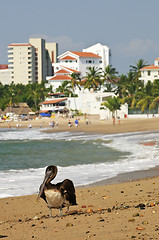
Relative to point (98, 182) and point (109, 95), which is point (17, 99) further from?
point (98, 182)

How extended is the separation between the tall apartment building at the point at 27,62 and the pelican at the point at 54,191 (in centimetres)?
13897

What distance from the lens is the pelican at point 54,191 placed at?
22.4ft

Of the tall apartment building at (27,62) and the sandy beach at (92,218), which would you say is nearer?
the sandy beach at (92,218)

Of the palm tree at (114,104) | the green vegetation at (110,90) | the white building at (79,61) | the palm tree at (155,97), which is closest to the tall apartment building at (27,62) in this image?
the white building at (79,61)

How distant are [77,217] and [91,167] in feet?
36.7

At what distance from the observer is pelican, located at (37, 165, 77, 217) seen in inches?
269

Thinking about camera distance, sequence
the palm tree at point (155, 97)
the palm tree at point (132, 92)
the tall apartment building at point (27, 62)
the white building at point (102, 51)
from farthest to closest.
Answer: the tall apartment building at point (27, 62) → the white building at point (102, 51) → the palm tree at point (132, 92) → the palm tree at point (155, 97)

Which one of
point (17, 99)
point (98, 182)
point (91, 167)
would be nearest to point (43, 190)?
point (98, 182)

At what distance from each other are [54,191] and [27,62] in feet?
464

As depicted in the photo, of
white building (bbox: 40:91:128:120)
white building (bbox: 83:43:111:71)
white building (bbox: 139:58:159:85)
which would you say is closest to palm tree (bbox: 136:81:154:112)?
white building (bbox: 40:91:128:120)

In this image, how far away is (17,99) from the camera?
98.2 meters

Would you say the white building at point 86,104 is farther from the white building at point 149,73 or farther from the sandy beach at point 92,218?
the sandy beach at point 92,218

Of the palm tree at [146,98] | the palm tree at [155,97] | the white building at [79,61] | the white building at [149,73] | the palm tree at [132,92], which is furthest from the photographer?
the white building at [79,61]

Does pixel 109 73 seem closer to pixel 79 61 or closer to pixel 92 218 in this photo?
pixel 79 61
